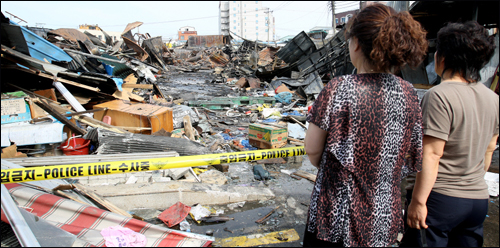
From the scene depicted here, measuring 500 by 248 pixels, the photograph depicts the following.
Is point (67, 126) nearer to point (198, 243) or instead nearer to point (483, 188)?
point (198, 243)

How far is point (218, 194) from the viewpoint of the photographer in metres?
3.09

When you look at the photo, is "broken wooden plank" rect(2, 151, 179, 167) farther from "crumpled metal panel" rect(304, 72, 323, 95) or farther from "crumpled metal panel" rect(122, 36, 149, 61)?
"crumpled metal panel" rect(122, 36, 149, 61)

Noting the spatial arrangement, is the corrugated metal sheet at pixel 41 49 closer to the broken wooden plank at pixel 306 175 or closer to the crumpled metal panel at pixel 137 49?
the broken wooden plank at pixel 306 175

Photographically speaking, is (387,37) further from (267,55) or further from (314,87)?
(267,55)

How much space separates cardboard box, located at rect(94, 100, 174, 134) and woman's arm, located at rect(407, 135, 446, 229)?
4439 mm

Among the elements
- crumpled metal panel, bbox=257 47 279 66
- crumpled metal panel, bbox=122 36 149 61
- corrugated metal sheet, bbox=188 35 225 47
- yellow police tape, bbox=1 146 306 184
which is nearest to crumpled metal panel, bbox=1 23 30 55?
yellow police tape, bbox=1 146 306 184

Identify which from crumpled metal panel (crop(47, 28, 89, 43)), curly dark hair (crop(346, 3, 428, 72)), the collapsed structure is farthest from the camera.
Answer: crumpled metal panel (crop(47, 28, 89, 43))

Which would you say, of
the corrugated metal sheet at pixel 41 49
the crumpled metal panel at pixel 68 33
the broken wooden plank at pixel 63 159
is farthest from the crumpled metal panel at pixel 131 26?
the broken wooden plank at pixel 63 159

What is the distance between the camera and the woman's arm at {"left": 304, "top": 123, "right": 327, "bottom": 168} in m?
1.20

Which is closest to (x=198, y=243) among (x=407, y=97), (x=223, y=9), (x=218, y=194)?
(x=218, y=194)

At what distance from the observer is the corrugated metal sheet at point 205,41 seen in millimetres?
37188

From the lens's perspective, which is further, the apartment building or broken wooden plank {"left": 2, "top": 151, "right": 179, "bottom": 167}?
the apartment building

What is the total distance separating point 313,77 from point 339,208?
36.6 feet

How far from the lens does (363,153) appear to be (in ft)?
3.80
